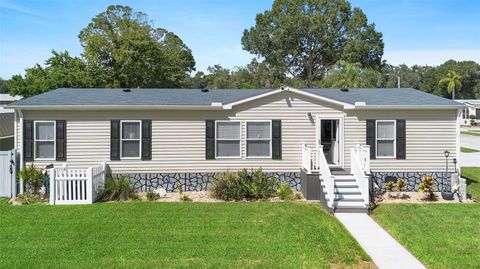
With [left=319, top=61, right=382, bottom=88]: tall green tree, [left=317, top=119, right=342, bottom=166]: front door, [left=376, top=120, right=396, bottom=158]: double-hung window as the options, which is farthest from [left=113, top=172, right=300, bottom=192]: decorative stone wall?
[left=319, top=61, right=382, bottom=88]: tall green tree

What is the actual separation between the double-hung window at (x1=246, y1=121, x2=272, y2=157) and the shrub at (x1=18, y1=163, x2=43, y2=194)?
279 inches

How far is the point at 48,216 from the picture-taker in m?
10.7

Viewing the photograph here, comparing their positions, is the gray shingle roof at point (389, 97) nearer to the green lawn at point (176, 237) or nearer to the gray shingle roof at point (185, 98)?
the gray shingle roof at point (185, 98)

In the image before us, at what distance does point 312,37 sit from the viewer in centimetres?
4656

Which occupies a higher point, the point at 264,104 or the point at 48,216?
the point at 264,104

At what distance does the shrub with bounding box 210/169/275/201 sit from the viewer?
514 inches

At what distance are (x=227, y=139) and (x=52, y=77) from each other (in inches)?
639

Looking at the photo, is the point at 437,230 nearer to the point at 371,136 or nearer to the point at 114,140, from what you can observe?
the point at 371,136

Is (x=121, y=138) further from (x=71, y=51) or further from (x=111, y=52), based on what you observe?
(x=111, y=52)

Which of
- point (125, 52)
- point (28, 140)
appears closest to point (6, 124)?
point (125, 52)

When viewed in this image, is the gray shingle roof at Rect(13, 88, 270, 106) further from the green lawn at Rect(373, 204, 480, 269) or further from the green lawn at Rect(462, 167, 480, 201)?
the green lawn at Rect(462, 167, 480, 201)

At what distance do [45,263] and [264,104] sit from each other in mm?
9053

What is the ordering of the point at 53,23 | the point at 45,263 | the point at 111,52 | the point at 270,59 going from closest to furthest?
1. the point at 45,263
2. the point at 53,23
3. the point at 111,52
4. the point at 270,59

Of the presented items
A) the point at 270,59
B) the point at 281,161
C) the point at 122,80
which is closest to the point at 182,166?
the point at 281,161
